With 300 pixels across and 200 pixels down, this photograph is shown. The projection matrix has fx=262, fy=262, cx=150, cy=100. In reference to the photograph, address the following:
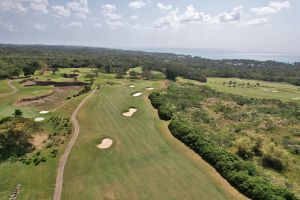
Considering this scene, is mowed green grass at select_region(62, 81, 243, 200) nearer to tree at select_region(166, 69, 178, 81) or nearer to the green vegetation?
the green vegetation

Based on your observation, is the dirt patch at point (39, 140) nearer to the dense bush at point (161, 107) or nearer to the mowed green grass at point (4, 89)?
the dense bush at point (161, 107)

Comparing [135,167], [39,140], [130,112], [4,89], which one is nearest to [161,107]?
[130,112]

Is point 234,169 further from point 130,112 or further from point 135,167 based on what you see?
point 130,112

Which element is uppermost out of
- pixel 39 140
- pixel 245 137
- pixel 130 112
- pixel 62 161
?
pixel 245 137

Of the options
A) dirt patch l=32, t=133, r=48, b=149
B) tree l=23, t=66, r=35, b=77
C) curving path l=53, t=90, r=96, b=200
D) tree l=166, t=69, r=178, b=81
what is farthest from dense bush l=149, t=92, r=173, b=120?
tree l=166, t=69, r=178, b=81

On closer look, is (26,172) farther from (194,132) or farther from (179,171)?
(194,132)

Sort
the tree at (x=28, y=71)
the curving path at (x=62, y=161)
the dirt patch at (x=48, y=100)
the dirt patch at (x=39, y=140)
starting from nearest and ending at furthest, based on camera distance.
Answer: the curving path at (x=62, y=161) < the dirt patch at (x=39, y=140) < the dirt patch at (x=48, y=100) < the tree at (x=28, y=71)

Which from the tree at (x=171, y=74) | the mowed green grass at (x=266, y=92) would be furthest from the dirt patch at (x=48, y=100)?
the tree at (x=171, y=74)
